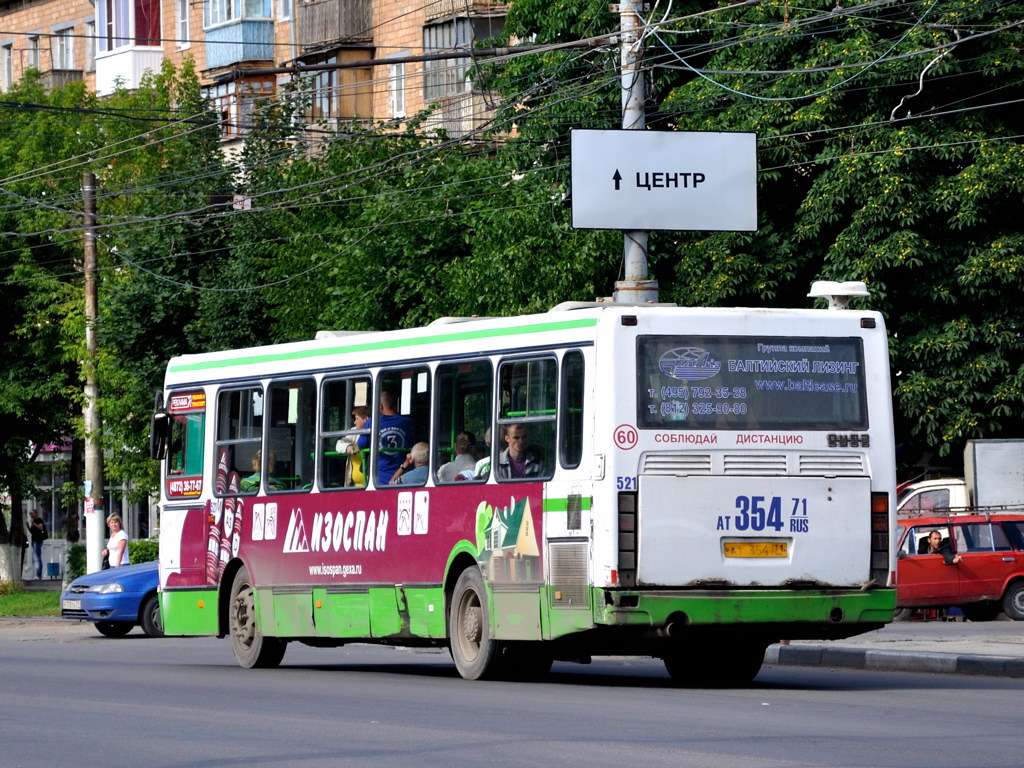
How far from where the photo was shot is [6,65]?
6288cm

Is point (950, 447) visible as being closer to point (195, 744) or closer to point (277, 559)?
point (277, 559)

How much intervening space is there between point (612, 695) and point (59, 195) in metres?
32.4

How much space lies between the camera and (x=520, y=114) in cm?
3353

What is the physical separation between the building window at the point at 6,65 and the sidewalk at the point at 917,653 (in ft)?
147

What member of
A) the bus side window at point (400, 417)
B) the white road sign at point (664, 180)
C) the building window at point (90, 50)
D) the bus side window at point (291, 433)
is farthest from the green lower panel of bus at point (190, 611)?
the building window at point (90, 50)

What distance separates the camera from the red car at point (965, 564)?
98.8ft

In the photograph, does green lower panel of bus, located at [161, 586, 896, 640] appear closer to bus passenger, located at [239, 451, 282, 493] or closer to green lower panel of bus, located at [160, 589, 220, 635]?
bus passenger, located at [239, 451, 282, 493]

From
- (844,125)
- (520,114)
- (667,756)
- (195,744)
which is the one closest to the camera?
(667,756)

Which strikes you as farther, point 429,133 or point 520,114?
point 429,133

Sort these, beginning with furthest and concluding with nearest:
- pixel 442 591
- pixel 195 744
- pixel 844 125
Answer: pixel 844 125, pixel 442 591, pixel 195 744

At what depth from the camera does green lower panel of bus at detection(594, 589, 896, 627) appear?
14.8 metres

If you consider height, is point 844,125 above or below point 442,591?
above

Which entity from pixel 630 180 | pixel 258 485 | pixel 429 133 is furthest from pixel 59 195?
pixel 258 485

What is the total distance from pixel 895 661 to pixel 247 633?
588cm
